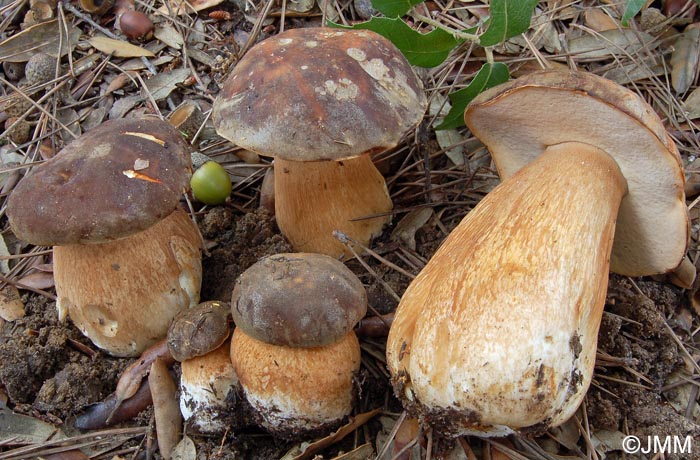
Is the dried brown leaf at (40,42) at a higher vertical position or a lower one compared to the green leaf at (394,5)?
lower

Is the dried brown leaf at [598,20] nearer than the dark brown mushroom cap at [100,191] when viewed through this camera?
No

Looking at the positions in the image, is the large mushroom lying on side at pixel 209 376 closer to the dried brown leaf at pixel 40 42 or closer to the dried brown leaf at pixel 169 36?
the dried brown leaf at pixel 169 36

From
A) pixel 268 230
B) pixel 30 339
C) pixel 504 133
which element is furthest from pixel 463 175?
pixel 30 339

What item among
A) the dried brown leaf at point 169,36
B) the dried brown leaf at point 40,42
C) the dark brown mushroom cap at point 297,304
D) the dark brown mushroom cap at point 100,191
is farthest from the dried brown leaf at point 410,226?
the dried brown leaf at point 40,42

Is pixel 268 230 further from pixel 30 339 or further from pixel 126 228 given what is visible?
pixel 30 339

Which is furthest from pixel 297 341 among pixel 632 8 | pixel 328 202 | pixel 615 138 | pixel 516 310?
pixel 632 8

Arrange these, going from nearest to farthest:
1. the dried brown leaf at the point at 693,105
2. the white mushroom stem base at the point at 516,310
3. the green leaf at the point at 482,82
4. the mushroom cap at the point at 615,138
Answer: the white mushroom stem base at the point at 516,310 → the mushroom cap at the point at 615,138 → the green leaf at the point at 482,82 → the dried brown leaf at the point at 693,105
